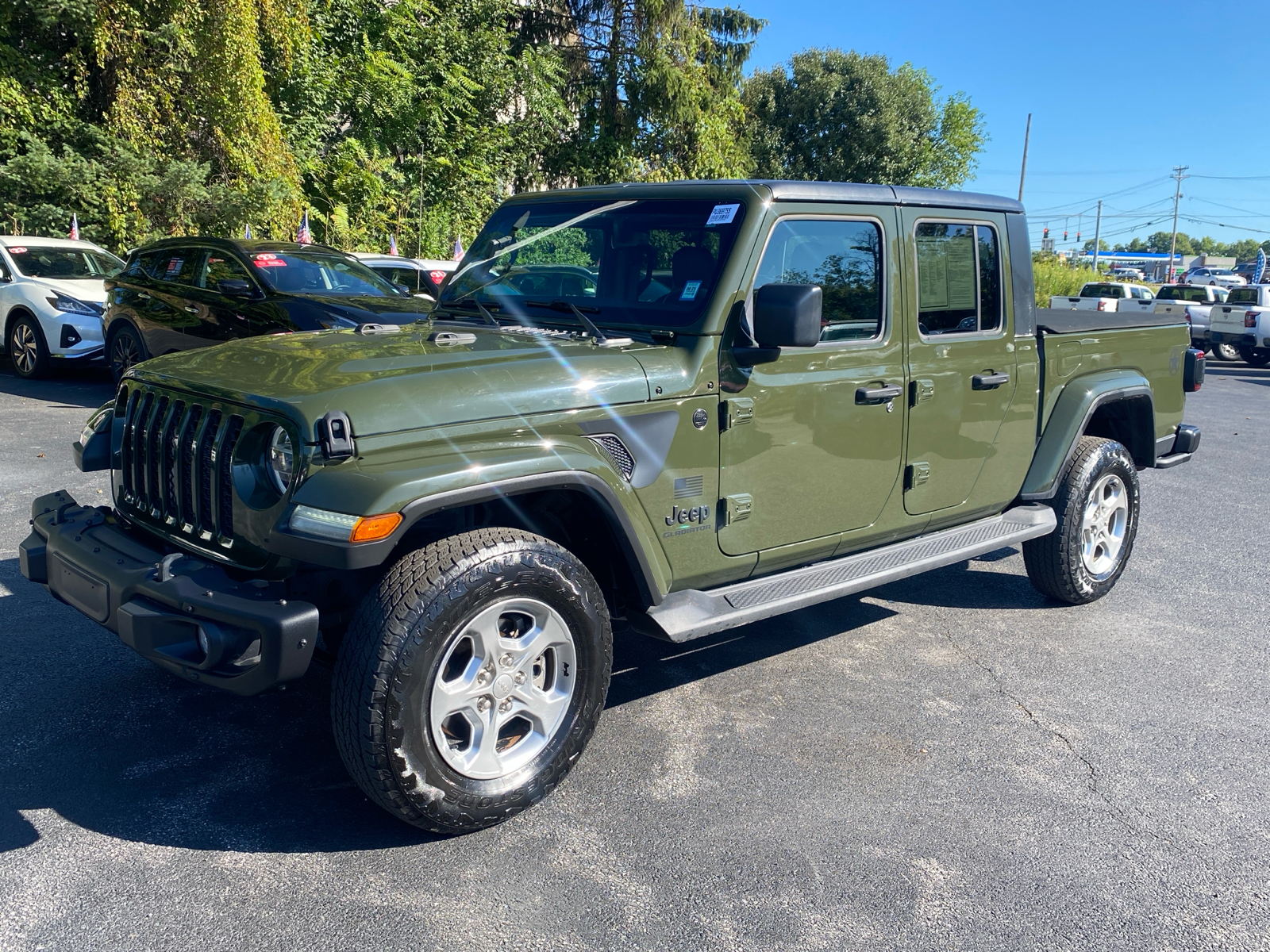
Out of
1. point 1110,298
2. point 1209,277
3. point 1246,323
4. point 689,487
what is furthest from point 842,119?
point 689,487

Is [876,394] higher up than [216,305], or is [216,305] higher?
[216,305]

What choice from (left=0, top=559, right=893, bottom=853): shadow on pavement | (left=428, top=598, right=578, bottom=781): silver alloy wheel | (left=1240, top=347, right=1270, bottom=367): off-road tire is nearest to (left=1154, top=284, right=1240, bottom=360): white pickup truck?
(left=1240, top=347, right=1270, bottom=367): off-road tire

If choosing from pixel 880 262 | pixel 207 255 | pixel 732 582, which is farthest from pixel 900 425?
pixel 207 255

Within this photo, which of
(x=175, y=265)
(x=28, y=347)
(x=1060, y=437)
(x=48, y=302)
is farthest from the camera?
(x=28, y=347)

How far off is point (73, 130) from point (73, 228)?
79.8 inches

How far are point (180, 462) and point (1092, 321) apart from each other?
4.60 metres

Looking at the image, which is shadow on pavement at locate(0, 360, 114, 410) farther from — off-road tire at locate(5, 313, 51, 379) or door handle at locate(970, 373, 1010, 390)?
door handle at locate(970, 373, 1010, 390)

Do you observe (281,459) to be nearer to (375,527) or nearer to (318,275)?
(375,527)

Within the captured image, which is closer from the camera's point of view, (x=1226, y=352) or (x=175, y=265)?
(x=175, y=265)

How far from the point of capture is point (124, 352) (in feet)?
34.3

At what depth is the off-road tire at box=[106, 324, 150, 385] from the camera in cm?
1017

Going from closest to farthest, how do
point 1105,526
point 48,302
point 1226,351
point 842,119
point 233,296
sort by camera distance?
1. point 1105,526
2. point 233,296
3. point 48,302
4. point 1226,351
5. point 842,119

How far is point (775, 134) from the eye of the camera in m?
41.1

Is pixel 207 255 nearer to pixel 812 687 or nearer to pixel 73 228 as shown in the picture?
pixel 73 228
